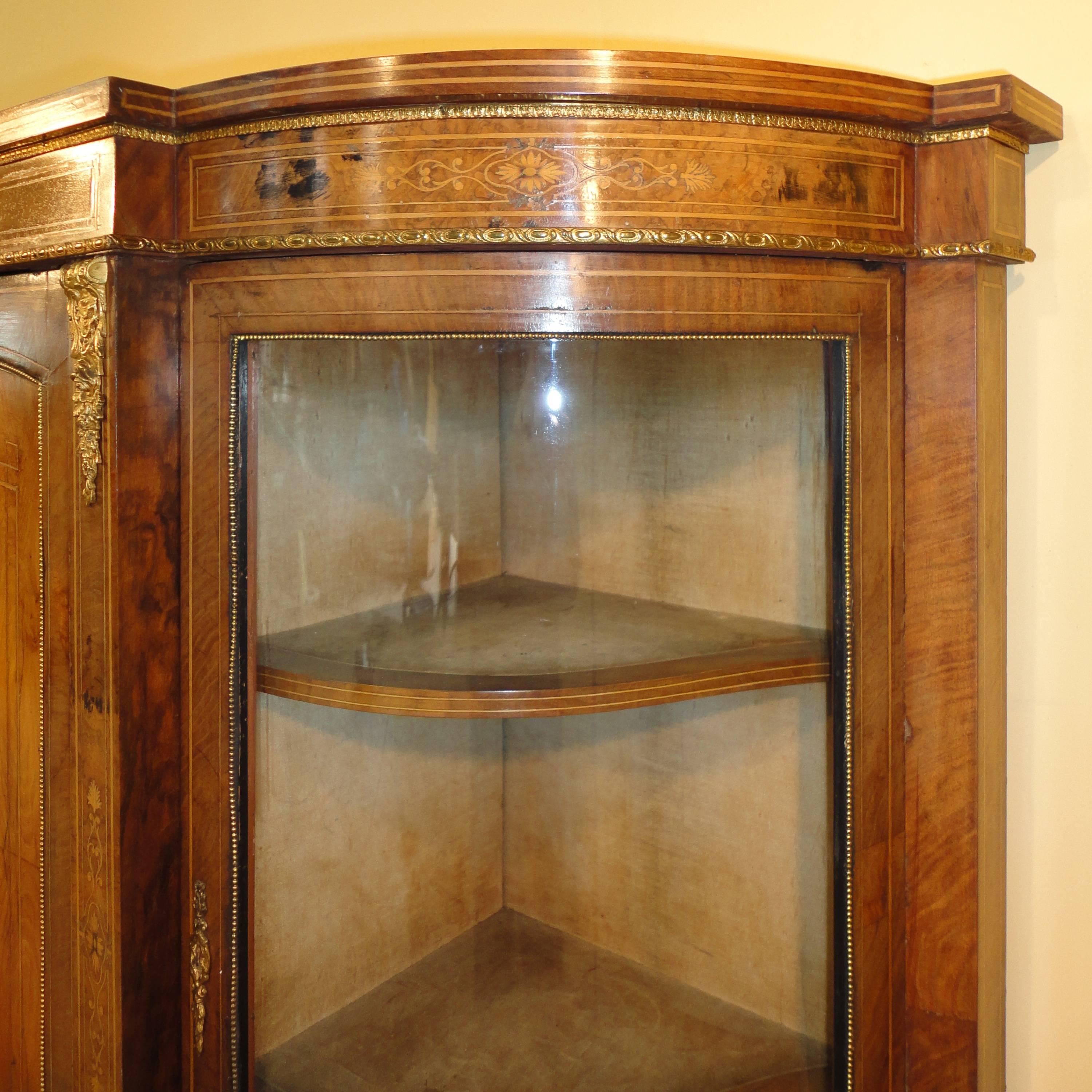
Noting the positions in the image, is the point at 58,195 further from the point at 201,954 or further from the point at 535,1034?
the point at 535,1034

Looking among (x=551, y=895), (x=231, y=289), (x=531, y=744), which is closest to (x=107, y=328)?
(x=231, y=289)

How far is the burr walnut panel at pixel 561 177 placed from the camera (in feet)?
2.64

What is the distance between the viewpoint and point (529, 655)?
2.92 ft

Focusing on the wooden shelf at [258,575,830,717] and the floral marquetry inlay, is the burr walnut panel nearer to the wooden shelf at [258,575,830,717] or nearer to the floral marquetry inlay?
the floral marquetry inlay

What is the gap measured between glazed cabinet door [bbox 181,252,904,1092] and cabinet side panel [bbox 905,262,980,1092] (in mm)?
18

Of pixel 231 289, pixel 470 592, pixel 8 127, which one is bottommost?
pixel 470 592

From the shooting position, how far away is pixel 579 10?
1.22 metres

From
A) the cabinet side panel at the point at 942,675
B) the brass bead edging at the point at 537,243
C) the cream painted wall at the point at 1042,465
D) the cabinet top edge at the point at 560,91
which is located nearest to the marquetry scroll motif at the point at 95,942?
the brass bead edging at the point at 537,243

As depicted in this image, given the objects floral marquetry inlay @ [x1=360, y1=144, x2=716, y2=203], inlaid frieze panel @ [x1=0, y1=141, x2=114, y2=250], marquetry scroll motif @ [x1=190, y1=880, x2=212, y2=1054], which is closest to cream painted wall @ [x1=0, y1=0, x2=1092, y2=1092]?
floral marquetry inlay @ [x1=360, y1=144, x2=716, y2=203]

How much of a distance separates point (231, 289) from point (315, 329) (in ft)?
0.27

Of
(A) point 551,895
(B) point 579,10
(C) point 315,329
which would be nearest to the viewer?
(C) point 315,329

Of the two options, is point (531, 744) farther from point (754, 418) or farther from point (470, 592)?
point (754, 418)

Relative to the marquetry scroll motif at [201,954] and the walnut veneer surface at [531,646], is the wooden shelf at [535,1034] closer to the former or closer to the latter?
the marquetry scroll motif at [201,954]

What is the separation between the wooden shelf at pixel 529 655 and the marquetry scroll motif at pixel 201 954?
18 cm
